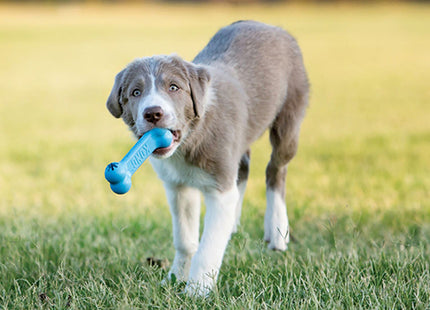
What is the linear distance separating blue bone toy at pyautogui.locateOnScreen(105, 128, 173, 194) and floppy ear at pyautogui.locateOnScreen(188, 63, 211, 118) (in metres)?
0.39

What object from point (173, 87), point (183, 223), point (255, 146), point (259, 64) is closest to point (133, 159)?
point (173, 87)

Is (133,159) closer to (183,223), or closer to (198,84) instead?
(198,84)

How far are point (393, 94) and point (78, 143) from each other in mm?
8312

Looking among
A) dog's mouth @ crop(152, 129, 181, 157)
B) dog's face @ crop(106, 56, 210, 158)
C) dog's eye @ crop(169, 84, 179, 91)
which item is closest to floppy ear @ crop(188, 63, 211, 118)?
dog's face @ crop(106, 56, 210, 158)

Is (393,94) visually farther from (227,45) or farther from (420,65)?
(227,45)

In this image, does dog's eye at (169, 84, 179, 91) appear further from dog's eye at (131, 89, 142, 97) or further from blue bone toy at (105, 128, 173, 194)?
blue bone toy at (105, 128, 173, 194)

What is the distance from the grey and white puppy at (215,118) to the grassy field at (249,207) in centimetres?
27

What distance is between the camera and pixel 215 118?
423cm

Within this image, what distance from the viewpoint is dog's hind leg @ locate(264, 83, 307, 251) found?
5246 millimetres

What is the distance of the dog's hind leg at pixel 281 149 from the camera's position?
5.25m

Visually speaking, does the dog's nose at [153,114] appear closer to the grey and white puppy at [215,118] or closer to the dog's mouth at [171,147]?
the grey and white puppy at [215,118]

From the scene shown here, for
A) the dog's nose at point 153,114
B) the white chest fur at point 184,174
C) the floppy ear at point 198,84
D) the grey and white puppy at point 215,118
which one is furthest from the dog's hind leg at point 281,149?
the dog's nose at point 153,114

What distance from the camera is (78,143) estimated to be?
10.3 m

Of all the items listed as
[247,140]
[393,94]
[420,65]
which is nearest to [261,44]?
[247,140]
